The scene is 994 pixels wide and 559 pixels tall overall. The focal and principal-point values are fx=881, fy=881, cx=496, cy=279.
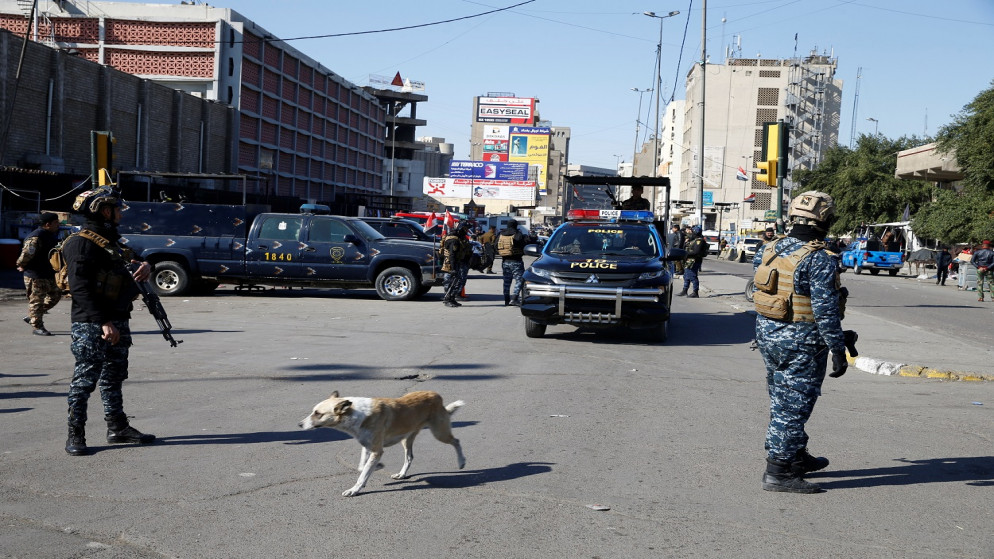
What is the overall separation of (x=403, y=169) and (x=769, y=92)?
4738 cm

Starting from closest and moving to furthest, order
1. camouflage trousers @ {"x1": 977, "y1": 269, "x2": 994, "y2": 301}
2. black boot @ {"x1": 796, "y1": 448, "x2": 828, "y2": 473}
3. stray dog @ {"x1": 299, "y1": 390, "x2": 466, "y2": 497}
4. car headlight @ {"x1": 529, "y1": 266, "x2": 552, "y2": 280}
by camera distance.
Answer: stray dog @ {"x1": 299, "y1": 390, "x2": 466, "y2": 497} < black boot @ {"x1": 796, "y1": 448, "x2": 828, "y2": 473} < car headlight @ {"x1": 529, "y1": 266, "x2": 552, "y2": 280} < camouflage trousers @ {"x1": 977, "y1": 269, "x2": 994, "y2": 301}

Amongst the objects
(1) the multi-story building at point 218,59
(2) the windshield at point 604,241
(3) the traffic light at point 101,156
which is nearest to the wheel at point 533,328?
(2) the windshield at point 604,241

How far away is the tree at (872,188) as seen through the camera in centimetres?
5838

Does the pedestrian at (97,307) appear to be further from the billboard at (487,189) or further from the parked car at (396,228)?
the billboard at (487,189)

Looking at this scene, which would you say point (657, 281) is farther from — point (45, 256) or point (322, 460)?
point (45, 256)

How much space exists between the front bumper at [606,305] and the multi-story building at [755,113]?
323 feet

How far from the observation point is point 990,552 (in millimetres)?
4496

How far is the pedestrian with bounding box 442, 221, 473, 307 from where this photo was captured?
17969mm

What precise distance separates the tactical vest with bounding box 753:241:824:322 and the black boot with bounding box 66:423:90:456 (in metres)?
4.61

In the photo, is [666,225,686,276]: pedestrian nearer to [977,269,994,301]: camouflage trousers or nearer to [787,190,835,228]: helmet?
[977,269,994,301]: camouflage trousers

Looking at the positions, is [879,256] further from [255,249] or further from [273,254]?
[255,249]

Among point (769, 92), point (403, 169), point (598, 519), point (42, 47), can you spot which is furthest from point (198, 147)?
point (769, 92)

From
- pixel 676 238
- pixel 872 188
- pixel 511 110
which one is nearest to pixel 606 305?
pixel 676 238

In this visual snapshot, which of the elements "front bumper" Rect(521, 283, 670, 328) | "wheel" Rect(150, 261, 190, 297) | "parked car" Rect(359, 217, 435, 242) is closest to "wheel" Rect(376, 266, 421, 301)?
"wheel" Rect(150, 261, 190, 297)
